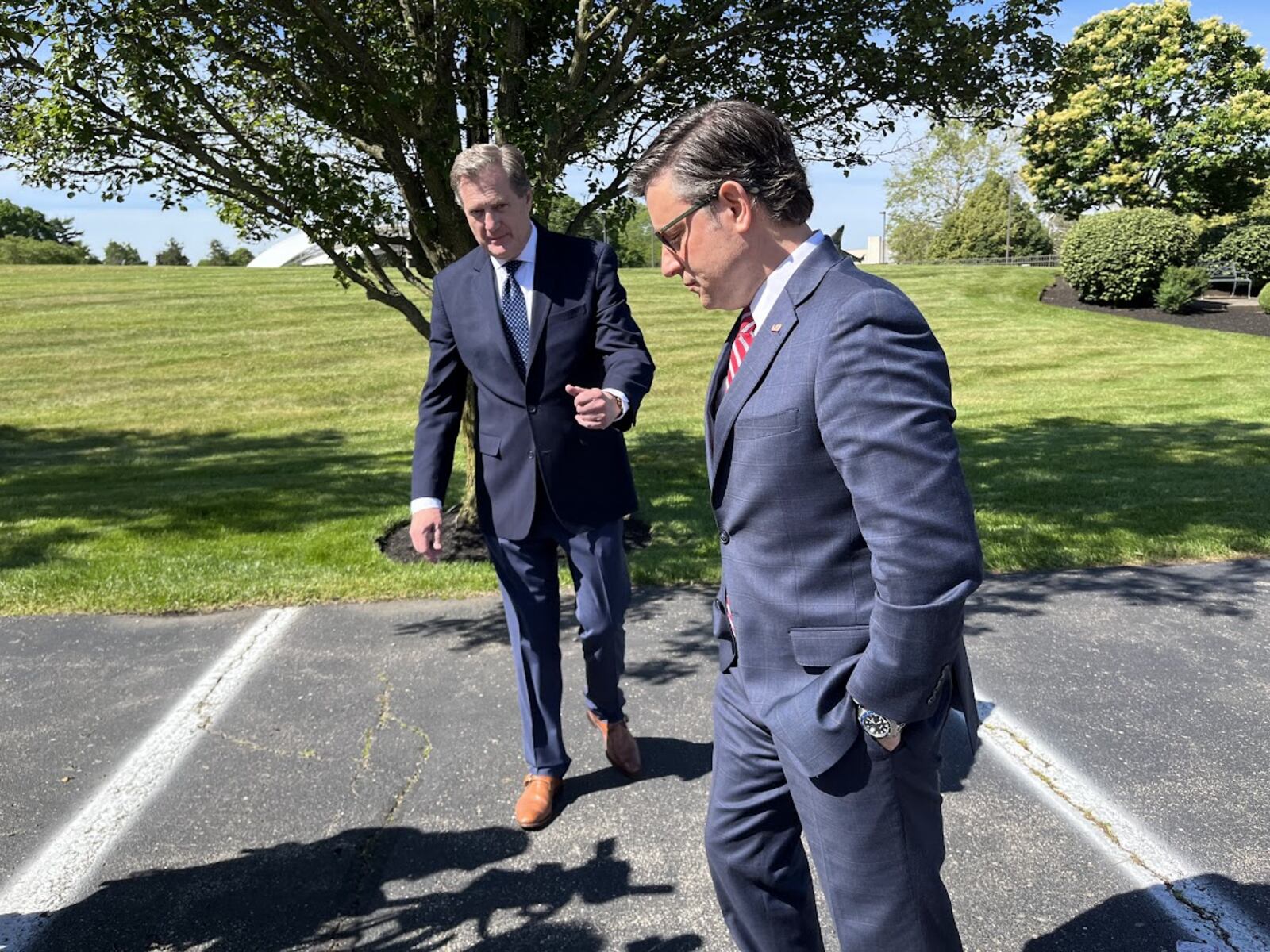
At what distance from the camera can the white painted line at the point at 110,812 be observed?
9.50 ft

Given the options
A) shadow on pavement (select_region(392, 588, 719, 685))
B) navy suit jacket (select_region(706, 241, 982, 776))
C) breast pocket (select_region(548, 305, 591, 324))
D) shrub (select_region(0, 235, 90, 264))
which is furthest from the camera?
shrub (select_region(0, 235, 90, 264))

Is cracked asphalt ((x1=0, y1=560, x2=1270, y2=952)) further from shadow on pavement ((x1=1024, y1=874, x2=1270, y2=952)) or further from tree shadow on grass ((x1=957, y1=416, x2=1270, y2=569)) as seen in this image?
tree shadow on grass ((x1=957, y1=416, x2=1270, y2=569))

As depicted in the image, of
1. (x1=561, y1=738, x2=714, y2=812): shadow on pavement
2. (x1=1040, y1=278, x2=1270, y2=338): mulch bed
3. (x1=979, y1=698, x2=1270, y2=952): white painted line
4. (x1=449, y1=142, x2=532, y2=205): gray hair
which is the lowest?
(x1=979, y1=698, x2=1270, y2=952): white painted line

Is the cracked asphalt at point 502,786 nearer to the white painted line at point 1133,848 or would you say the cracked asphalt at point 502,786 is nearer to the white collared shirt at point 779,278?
the white painted line at point 1133,848

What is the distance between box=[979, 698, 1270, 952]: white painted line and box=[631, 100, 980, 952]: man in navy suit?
140cm

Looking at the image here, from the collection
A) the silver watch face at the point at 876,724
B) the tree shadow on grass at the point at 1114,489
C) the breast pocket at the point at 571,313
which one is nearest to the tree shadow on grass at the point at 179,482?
the breast pocket at the point at 571,313

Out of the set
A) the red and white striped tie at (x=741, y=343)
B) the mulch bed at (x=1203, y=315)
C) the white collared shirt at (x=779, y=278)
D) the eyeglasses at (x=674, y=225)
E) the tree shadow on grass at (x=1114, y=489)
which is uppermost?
the eyeglasses at (x=674, y=225)

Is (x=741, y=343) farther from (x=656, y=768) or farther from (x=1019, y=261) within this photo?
(x=1019, y=261)

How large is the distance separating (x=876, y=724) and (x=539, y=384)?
196cm

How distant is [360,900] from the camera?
2.88 metres

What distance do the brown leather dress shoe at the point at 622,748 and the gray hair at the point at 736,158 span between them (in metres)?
2.38

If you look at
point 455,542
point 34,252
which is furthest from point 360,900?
point 34,252

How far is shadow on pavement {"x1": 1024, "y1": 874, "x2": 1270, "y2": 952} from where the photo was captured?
261 centimetres

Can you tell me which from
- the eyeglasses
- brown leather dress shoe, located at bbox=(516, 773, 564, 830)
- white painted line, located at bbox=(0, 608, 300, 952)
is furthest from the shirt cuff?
white painted line, located at bbox=(0, 608, 300, 952)
